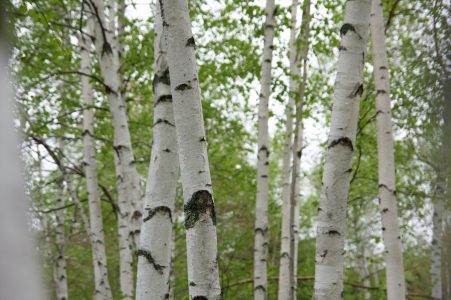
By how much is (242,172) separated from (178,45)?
8.01 metres

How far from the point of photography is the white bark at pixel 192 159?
186cm

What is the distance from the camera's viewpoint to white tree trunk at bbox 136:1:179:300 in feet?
7.40

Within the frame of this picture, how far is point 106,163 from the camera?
38.5 feet

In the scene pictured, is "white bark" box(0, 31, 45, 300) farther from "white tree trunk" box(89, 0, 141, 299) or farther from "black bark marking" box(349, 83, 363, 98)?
"white tree trunk" box(89, 0, 141, 299)

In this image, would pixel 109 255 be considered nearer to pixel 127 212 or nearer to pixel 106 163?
pixel 106 163

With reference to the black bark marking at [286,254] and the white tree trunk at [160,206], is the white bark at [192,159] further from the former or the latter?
the black bark marking at [286,254]

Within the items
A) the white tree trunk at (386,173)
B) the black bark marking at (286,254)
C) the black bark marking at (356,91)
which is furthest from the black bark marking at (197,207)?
the black bark marking at (286,254)

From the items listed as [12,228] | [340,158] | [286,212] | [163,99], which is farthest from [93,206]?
[12,228]

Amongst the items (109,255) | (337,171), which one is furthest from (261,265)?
(109,255)

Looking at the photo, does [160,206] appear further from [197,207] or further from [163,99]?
[163,99]

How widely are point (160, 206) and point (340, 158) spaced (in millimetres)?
983

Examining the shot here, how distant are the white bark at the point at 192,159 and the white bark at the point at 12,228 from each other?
Result: 4.46 ft

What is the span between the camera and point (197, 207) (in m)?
1.90

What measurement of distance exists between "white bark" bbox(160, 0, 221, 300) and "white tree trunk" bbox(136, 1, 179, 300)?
343mm
